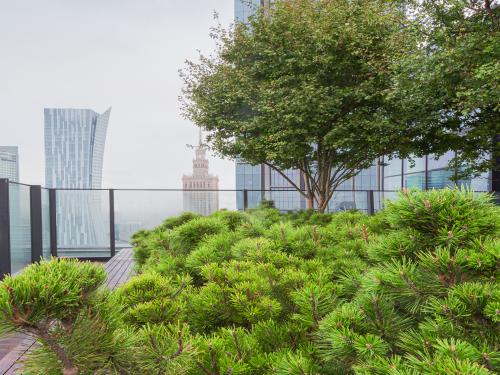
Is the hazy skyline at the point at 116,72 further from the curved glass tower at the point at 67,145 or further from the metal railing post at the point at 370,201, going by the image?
the metal railing post at the point at 370,201

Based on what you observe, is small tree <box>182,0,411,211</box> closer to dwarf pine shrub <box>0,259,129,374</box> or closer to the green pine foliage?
the green pine foliage

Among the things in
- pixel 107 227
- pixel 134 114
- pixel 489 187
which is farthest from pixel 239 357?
pixel 134 114

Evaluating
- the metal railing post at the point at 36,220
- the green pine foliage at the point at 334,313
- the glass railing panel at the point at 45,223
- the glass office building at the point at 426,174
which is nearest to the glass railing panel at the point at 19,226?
the metal railing post at the point at 36,220

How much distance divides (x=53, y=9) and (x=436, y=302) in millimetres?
31719

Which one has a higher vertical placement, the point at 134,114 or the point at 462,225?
the point at 134,114

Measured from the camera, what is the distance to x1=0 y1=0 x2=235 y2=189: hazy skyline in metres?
18.2

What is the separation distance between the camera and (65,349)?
0.84 m

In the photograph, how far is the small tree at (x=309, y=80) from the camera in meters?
6.95

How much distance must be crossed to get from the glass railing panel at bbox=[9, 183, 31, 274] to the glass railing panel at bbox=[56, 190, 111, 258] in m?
1.93

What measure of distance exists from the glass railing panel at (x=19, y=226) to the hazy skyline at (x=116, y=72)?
1.10 m

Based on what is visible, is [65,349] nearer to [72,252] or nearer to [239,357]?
[239,357]

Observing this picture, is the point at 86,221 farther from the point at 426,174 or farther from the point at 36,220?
the point at 426,174

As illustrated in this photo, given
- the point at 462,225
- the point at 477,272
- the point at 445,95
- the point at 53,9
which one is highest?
the point at 53,9

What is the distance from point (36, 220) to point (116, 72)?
168 feet
